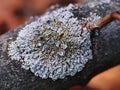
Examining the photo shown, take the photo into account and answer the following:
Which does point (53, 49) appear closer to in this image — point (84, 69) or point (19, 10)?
point (84, 69)

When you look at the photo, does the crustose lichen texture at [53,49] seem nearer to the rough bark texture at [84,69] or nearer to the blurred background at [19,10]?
the rough bark texture at [84,69]

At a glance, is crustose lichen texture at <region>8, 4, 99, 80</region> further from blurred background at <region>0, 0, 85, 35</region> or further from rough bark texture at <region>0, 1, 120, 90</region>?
blurred background at <region>0, 0, 85, 35</region>

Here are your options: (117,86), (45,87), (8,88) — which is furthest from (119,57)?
(117,86)

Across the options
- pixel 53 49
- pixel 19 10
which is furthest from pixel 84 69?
pixel 19 10

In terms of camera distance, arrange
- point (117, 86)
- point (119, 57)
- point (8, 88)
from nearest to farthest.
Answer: point (8, 88), point (119, 57), point (117, 86)

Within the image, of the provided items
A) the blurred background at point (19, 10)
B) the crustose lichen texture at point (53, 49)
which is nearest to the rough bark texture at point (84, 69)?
the crustose lichen texture at point (53, 49)

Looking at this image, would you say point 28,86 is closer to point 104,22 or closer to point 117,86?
point 104,22

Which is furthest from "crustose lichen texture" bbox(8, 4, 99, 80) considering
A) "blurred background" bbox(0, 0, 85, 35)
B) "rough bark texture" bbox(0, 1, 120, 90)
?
"blurred background" bbox(0, 0, 85, 35)
